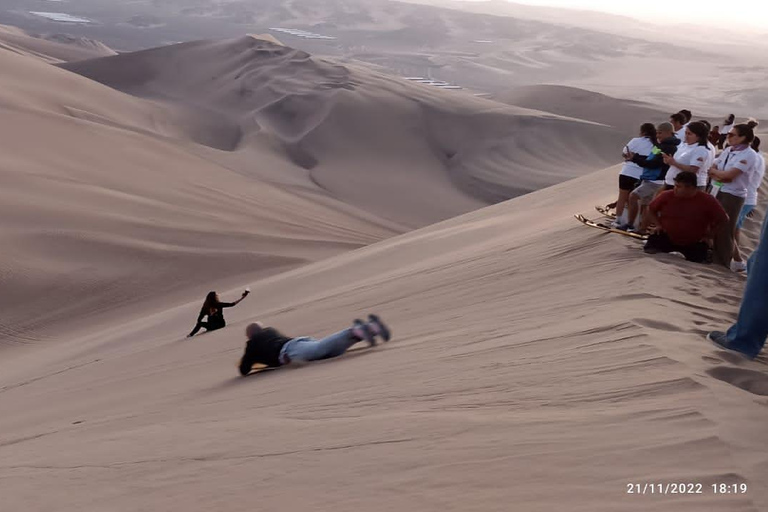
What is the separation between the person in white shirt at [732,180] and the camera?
637 cm

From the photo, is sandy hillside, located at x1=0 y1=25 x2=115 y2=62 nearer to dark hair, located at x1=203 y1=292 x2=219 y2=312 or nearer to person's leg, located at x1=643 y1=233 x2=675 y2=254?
dark hair, located at x1=203 y1=292 x2=219 y2=312

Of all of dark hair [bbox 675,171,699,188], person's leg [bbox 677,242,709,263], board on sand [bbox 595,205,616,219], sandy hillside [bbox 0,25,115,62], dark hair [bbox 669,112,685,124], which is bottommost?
person's leg [bbox 677,242,709,263]

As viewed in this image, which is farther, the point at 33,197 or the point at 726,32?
the point at 726,32

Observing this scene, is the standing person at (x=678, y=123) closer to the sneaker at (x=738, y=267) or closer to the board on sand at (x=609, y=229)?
the board on sand at (x=609, y=229)

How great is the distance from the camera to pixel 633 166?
7.62 m

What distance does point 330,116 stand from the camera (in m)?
33.7

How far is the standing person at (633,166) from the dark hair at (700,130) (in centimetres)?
Result: 79

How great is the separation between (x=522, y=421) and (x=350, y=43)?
82.8 m

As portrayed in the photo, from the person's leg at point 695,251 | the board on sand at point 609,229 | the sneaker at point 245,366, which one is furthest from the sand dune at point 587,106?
the sneaker at point 245,366

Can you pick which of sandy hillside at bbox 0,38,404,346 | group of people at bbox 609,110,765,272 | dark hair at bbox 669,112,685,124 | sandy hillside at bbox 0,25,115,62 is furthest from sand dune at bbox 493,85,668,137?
group of people at bbox 609,110,765,272

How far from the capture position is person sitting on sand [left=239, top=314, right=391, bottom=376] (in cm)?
548

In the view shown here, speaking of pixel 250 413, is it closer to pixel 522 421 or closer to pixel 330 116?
pixel 522 421

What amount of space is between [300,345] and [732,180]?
11.6ft

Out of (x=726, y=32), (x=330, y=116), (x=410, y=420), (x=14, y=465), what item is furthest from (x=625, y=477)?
(x=726, y=32)
